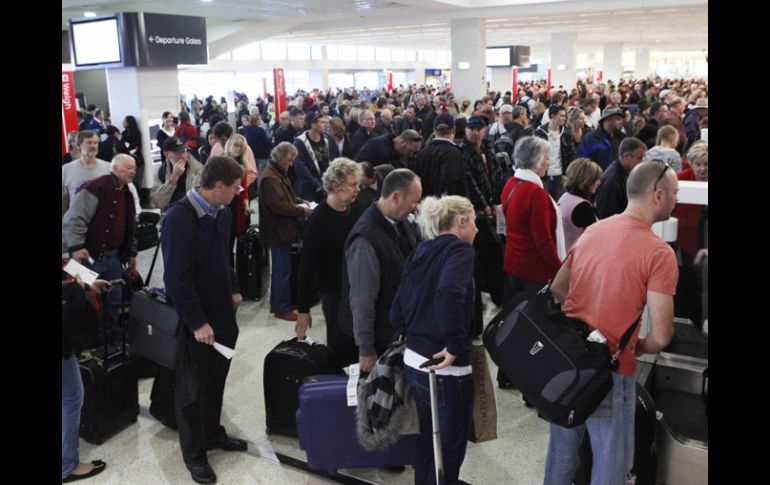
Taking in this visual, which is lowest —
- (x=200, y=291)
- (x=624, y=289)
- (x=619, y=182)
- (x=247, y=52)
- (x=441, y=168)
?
(x=200, y=291)

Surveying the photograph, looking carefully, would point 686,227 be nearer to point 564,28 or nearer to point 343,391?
point 343,391

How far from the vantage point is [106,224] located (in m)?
4.41

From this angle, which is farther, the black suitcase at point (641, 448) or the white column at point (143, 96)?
the white column at point (143, 96)

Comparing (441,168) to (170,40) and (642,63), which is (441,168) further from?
(642,63)

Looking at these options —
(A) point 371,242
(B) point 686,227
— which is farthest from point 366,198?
(B) point 686,227

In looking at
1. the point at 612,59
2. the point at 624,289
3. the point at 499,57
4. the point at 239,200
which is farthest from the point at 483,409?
the point at 612,59

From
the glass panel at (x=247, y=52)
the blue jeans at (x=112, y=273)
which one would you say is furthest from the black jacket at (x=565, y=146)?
the glass panel at (x=247, y=52)

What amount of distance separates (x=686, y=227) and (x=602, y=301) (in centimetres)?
133

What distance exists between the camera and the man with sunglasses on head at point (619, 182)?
4.70 meters

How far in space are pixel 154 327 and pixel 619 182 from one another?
331cm

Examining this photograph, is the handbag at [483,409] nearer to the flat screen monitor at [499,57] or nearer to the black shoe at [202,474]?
the black shoe at [202,474]

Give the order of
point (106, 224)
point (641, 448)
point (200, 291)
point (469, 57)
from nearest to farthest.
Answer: point (641, 448) < point (200, 291) < point (106, 224) < point (469, 57)

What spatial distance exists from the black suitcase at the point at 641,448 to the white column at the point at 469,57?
677 inches

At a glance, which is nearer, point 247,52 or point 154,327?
point 154,327
